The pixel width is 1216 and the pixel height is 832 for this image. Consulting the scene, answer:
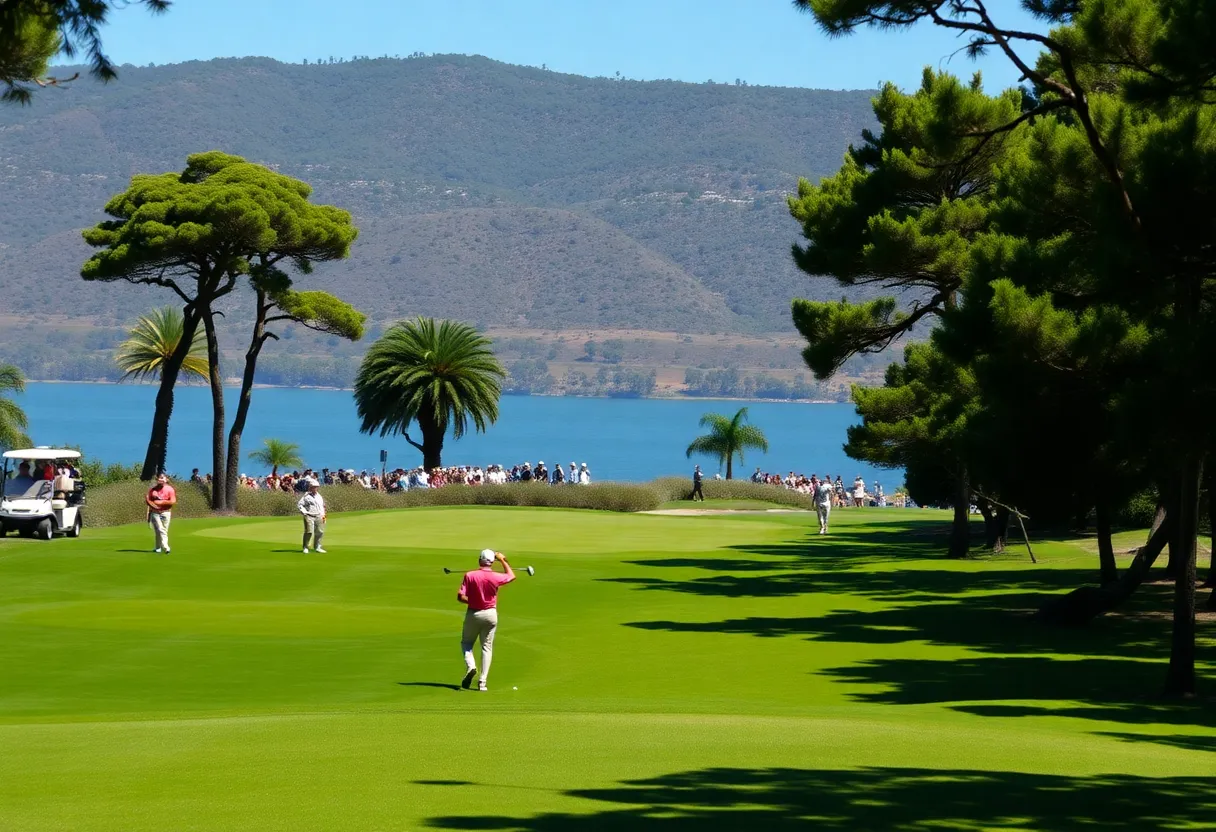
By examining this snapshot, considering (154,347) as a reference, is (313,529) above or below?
below

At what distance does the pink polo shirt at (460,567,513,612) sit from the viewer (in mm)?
18250

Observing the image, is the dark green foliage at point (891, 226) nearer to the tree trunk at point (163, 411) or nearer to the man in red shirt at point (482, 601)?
the man in red shirt at point (482, 601)

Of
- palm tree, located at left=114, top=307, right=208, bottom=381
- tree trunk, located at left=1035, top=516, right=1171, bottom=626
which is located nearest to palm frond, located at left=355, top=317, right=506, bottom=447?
palm tree, located at left=114, top=307, right=208, bottom=381

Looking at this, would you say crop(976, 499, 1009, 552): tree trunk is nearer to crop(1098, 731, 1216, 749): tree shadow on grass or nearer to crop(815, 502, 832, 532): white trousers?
crop(815, 502, 832, 532): white trousers

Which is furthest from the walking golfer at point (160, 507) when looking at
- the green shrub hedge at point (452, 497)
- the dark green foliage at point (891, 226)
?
the dark green foliage at point (891, 226)

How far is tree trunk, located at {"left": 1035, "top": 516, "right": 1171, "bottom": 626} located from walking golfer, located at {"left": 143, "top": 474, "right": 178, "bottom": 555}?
16778mm

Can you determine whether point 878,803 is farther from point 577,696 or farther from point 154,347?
point 154,347

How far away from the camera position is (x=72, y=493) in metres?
Result: 36.1

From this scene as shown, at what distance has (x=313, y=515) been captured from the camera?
34250 mm

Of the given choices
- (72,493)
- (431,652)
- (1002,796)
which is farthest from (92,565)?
(1002,796)

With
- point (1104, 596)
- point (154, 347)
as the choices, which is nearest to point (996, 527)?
point (1104, 596)

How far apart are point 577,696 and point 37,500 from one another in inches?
806

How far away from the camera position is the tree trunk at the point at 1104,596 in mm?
25312

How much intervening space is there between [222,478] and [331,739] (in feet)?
118
